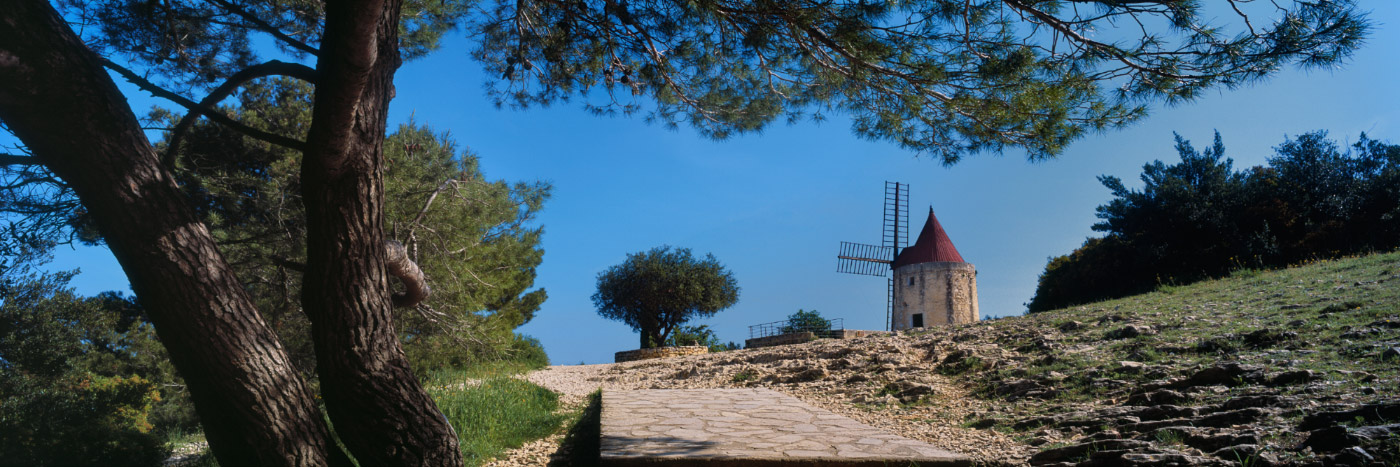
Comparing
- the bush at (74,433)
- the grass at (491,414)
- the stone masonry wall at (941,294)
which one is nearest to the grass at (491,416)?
the grass at (491,414)

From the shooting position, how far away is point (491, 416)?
5254 millimetres

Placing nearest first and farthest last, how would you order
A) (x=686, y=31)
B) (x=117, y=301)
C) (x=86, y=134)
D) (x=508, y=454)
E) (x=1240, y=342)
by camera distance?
1. (x=86, y=134)
2. (x=508, y=454)
3. (x=1240, y=342)
4. (x=686, y=31)
5. (x=117, y=301)

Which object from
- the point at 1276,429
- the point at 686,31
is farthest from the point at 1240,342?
the point at 686,31

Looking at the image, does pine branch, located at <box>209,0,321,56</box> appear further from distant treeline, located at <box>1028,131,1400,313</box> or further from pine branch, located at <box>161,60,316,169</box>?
distant treeline, located at <box>1028,131,1400,313</box>

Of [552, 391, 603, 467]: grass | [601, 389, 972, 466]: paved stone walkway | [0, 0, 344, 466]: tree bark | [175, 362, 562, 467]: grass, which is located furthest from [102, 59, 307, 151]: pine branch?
[552, 391, 603, 467]: grass

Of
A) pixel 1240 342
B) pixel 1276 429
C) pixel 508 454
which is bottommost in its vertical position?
pixel 508 454

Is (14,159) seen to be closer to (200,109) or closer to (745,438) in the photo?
(200,109)

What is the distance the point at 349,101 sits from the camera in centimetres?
291

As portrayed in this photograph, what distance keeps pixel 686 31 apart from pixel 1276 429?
14.3 ft

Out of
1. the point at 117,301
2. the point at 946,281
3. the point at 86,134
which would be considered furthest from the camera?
the point at 946,281

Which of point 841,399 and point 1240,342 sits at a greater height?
point 1240,342

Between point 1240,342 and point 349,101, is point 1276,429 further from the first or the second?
point 349,101

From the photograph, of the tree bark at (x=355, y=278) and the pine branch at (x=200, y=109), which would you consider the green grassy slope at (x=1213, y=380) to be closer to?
the tree bark at (x=355, y=278)

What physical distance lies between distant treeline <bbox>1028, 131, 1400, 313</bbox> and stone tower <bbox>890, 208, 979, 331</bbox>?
241 centimetres
